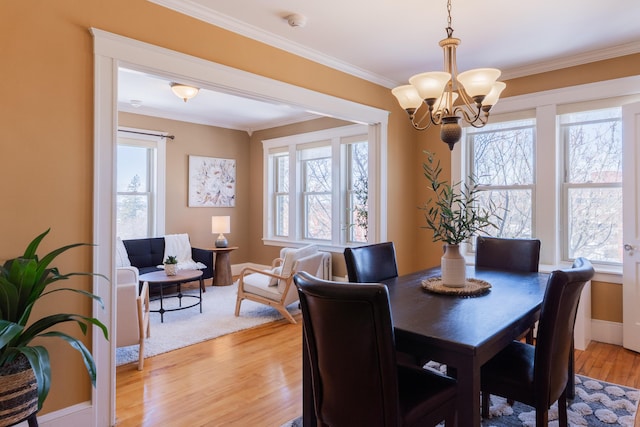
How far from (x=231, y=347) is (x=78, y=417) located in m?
1.45

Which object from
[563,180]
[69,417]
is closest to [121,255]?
[69,417]

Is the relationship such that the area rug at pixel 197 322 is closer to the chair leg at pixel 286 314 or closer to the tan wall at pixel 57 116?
the chair leg at pixel 286 314

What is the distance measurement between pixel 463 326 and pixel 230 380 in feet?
6.31

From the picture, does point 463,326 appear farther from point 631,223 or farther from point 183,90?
point 183,90

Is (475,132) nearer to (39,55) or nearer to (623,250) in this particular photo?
(623,250)

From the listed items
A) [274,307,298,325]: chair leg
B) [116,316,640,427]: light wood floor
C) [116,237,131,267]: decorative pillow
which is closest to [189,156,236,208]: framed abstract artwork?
[116,237,131,267]: decorative pillow

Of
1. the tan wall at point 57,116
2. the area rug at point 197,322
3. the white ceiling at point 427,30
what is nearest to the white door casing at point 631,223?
the white ceiling at point 427,30

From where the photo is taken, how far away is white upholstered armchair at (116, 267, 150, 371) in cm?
289

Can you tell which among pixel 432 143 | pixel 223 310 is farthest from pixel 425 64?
pixel 223 310

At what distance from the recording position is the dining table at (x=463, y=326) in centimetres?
143

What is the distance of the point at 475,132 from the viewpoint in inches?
171

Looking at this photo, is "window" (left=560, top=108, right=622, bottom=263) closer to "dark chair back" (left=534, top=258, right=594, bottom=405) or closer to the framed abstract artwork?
"dark chair back" (left=534, top=258, right=594, bottom=405)

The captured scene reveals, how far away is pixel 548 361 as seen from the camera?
167cm

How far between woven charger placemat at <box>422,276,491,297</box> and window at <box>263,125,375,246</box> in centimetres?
294
